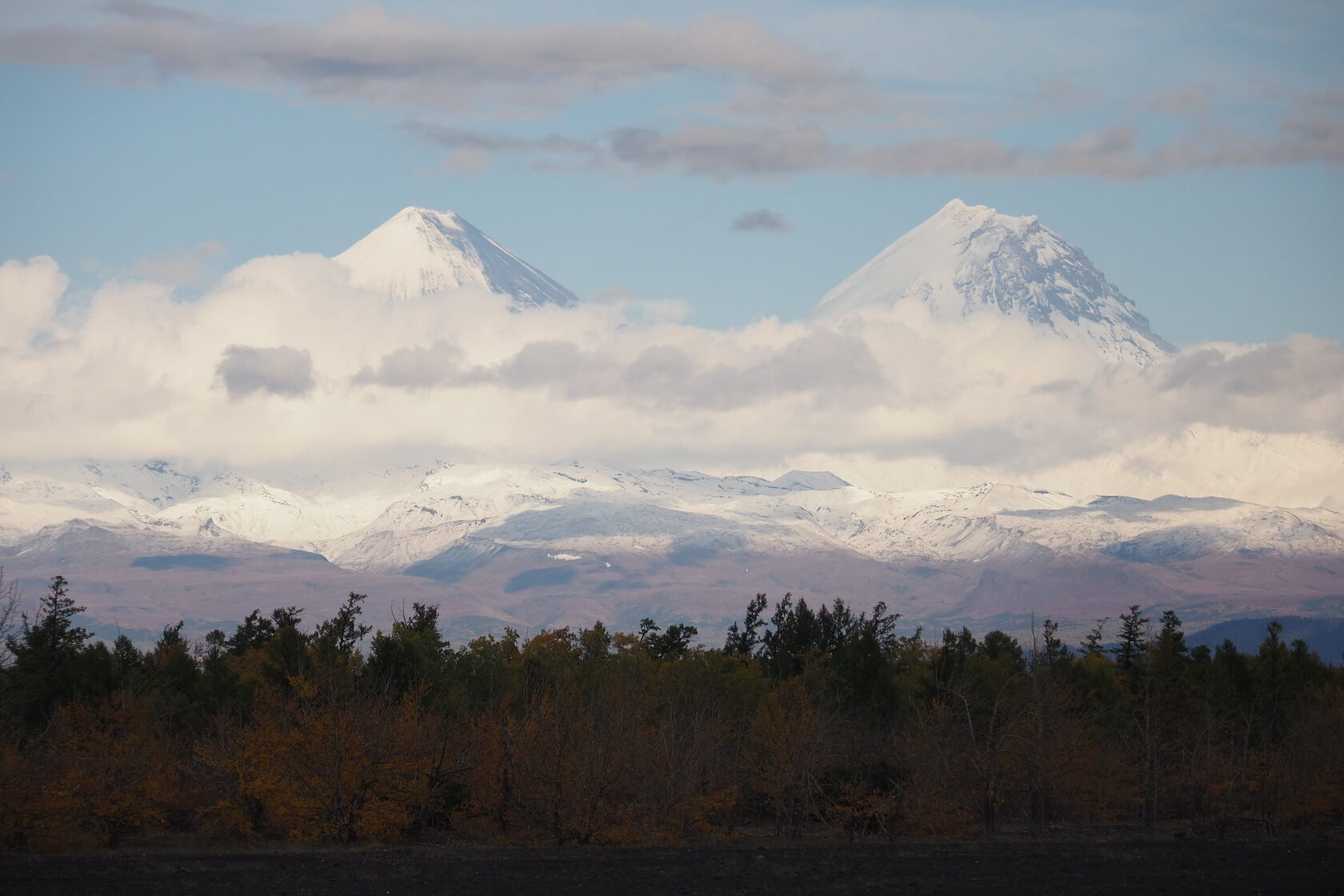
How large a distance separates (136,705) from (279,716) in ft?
26.1

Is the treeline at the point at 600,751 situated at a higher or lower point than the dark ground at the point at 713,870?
higher

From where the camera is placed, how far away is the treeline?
57406mm

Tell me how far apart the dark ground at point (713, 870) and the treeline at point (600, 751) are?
7.66 feet

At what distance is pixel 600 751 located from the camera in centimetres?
5734

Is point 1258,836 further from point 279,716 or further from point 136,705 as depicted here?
point 136,705

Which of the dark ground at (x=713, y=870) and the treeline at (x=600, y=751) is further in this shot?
the treeline at (x=600, y=751)

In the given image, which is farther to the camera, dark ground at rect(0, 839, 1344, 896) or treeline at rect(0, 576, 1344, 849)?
treeline at rect(0, 576, 1344, 849)

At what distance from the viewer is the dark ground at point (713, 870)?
4438 centimetres

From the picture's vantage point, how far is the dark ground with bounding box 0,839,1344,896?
1747 inches

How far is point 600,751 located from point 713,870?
895 centimetres

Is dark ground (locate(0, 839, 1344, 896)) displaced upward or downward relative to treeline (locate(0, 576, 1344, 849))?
downward

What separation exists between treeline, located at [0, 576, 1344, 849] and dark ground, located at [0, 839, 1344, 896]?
2.33 meters

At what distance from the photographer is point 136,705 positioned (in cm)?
6494

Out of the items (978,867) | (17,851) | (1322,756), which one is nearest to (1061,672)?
(1322,756)
